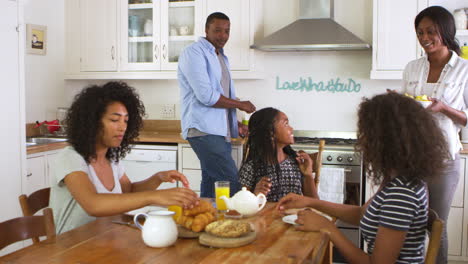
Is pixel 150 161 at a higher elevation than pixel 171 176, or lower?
lower

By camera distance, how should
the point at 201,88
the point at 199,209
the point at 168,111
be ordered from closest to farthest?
the point at 199,209
the point at 201,88
the point at 168,111

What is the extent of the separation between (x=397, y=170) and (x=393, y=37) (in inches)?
86.2

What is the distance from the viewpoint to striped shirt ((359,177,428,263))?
1.46 m

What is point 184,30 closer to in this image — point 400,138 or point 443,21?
point 443,21

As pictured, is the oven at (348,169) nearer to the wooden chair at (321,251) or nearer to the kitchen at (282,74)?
the kitchen at (282,74)

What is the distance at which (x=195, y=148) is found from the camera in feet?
10.4

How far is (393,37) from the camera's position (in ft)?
11.5

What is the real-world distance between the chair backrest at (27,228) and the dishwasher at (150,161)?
2109 millimetres

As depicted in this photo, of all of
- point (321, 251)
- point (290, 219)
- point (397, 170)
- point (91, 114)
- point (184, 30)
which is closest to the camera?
point (321, 251)

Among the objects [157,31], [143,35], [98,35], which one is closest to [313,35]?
[157,31]

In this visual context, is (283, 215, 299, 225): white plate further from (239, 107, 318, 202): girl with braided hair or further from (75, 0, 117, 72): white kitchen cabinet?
(75, 0, 117, 72): white kitchen cabinet

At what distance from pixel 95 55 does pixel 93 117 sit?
7.95 feet

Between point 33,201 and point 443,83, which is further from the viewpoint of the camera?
point 443,83

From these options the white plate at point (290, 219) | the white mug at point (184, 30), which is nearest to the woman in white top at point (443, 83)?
the white plate at point (290, 219)
